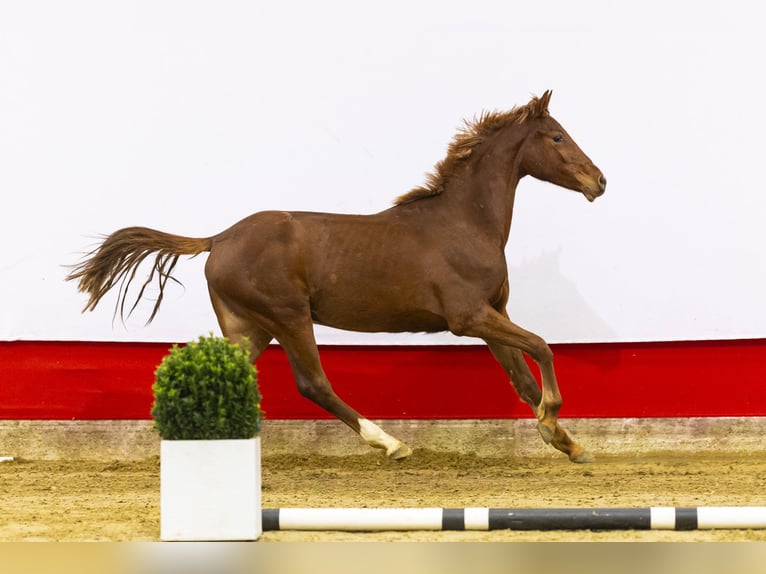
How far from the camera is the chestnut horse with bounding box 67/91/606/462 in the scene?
6348 millimetres

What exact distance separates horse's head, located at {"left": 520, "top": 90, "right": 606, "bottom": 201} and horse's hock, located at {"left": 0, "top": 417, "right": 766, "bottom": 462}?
1.58 meters

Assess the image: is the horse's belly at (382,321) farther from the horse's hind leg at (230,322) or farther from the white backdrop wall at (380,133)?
the white backdrop wall at (380,133)

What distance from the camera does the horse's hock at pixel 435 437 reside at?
23.2 feet

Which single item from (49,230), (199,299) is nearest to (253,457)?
(199,299)

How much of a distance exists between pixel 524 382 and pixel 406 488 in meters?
1.13

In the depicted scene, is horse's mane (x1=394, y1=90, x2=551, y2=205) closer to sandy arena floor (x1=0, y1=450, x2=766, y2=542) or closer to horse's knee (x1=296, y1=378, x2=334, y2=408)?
horse's knee (x1=296, y1=378, x2=334, y2=408)

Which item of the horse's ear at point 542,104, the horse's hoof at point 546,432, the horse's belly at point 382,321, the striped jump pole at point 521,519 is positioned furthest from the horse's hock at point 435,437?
the striped jump pole at point 521,519

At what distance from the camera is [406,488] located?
5914 mm

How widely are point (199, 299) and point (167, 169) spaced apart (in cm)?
87

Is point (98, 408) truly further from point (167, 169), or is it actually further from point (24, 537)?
point (24, 537)

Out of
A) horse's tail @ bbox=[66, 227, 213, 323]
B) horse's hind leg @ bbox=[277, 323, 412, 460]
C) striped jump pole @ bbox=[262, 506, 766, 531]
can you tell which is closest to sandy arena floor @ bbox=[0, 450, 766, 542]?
striped jump pole @ bbox=[262, 506, 766, 531]

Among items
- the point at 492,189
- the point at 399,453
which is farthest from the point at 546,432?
the point at 492,189

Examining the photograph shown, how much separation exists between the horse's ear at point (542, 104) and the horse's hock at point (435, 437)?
6.49ft

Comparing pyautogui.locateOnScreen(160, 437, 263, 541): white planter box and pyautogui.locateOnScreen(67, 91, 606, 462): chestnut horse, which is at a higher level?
pyautogui.locateOnScreen(67, 91, 606, 462): chestnut horse
